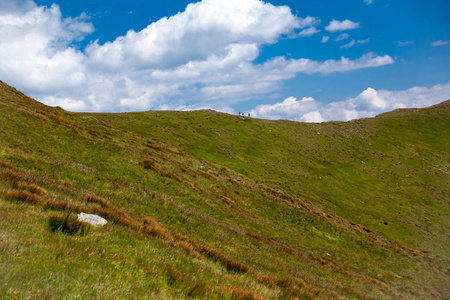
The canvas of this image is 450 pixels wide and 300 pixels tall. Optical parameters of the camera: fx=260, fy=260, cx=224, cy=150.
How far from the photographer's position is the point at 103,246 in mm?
7152

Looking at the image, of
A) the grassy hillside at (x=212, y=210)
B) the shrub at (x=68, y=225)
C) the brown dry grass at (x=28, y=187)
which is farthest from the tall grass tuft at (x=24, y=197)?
the shrub at (x=68, y=225)

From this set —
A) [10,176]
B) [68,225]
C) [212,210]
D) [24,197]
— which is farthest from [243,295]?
[212,210]

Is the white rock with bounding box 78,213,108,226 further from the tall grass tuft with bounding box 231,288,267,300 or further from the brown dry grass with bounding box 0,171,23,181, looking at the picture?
the tall grass tuft with bounding box 231,288,267,300

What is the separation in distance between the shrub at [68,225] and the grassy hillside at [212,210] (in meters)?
0.15

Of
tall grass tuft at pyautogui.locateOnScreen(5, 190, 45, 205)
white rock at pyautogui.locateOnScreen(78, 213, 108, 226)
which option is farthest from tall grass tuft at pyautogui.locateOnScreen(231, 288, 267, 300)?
tall grass tuft at pyautogui.locateOnScreen(5, 190, 45, 205)

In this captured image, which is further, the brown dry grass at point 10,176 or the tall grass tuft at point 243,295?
the brown dry grass at point 10,176

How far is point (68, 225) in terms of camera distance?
776cm

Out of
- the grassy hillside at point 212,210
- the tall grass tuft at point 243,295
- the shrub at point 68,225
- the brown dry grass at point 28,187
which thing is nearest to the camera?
the grassy hillside at point 212,210

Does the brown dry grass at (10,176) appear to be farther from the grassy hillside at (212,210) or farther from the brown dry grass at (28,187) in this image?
the brown dry grass at (28,187)

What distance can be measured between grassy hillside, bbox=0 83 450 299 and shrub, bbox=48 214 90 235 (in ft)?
0.51

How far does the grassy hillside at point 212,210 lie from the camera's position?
646 cm

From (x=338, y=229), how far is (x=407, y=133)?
8367 centimetres

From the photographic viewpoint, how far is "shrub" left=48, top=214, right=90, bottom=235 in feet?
25.1

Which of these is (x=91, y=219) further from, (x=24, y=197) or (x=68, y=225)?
(x=24, y=197)
